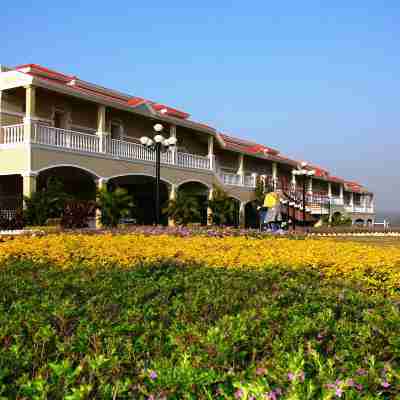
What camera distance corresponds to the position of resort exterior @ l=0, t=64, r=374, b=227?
699 inches

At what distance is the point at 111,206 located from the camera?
18.1 metres

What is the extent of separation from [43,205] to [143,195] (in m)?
12.6

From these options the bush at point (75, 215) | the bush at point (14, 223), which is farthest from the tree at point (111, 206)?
the bush at point (14, 223)

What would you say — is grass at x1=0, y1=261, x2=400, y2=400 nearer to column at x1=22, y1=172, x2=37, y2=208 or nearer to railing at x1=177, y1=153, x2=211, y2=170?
column at x1=22, y1=172, x2=37, y2=208

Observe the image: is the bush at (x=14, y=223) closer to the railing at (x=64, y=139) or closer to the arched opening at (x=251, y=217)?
the railing at (x=64, y=139)

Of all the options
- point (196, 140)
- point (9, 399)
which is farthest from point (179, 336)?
point (196, 140)

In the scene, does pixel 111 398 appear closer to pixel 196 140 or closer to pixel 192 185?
pixel 192 185

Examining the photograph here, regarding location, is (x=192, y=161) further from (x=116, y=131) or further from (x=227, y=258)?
(x=227, y=258)

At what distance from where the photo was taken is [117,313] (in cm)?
351

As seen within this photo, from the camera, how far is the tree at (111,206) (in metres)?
18.0

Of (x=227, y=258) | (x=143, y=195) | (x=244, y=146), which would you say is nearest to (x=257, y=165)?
(x=244, y=146)

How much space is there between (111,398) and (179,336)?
2.36 feet

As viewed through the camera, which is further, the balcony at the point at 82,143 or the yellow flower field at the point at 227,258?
the balcony at the point at 82,143

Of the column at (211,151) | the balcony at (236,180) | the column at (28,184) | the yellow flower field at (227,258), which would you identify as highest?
the column at (211,151)
